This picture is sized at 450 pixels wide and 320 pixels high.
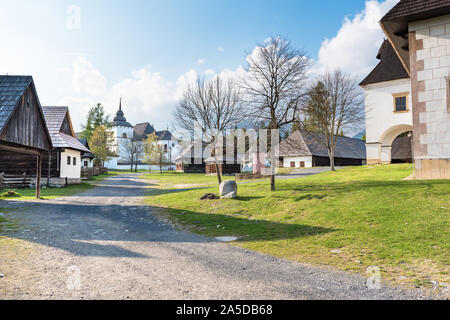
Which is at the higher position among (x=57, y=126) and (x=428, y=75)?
(x=57, y=126)

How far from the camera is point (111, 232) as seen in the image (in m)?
8.56

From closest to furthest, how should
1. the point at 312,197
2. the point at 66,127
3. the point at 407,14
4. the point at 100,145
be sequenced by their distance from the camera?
the point at 407,14 < the point at 312,197 < the point at 66,127 < the point at 100,145

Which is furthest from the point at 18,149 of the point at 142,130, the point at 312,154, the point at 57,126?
the point at 142,130

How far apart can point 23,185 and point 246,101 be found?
19966mm

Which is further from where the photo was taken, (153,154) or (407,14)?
(153,154)

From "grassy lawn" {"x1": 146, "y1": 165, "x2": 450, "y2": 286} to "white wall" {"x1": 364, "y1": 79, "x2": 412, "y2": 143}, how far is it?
1879cm

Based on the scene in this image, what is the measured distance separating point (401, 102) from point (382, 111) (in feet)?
5.59

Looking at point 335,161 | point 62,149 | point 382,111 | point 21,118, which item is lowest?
point 335,161

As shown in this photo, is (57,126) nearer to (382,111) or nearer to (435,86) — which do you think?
(435,86)

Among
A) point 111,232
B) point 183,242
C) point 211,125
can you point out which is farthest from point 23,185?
point 183,242

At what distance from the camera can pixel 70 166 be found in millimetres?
28594

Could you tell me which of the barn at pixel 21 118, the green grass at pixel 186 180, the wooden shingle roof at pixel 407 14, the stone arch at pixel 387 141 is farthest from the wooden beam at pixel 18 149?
the stone arch at pixel 387 141

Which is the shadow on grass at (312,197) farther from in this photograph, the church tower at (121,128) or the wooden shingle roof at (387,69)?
the church tower at (121,128)
